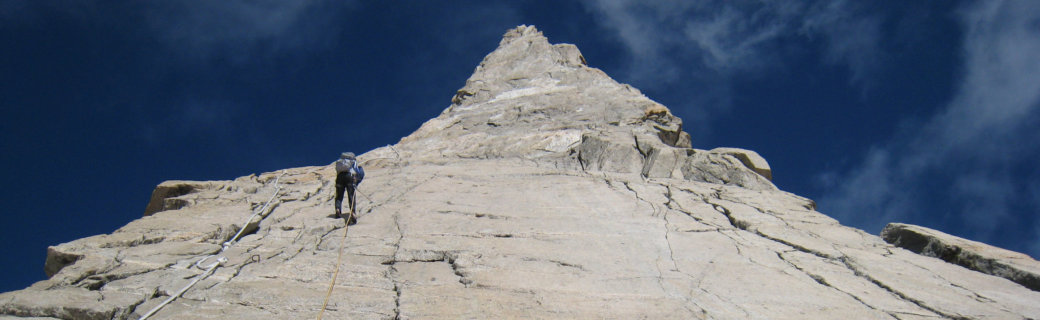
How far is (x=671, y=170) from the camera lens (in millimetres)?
12203

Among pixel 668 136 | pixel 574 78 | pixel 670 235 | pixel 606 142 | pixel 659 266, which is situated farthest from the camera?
pixel 574 78

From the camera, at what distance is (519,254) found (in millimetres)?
7246

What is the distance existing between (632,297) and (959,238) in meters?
5.52

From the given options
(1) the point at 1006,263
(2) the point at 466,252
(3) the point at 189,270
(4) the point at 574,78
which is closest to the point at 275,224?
(3) the point at 189,270

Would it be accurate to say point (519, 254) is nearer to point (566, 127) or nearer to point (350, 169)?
point (350, 169)

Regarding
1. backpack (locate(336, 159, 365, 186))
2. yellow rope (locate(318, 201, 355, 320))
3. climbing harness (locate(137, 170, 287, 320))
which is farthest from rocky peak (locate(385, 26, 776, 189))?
climbing harness (locate(137, 170, 287, 320))

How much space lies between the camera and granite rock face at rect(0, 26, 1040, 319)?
5.78 metres

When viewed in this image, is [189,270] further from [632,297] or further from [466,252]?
[632,297]

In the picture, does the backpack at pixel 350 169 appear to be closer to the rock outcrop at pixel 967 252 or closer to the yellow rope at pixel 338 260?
the yellow rope at pixel 338 260

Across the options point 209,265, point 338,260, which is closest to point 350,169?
point 338,260

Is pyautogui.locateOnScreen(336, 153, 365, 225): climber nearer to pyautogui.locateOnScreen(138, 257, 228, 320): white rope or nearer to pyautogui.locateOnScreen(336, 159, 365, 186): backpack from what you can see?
pyautogui.locateOnScreen(336, 159, 365, 186): backpack

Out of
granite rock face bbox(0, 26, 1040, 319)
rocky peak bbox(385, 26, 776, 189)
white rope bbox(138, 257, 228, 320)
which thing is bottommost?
white rope bbox(138, 257, 228, 320)

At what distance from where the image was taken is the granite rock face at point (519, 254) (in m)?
5.78

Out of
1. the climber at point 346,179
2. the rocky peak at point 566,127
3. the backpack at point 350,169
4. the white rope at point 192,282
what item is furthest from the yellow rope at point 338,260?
the rocky peak at point 566,127
